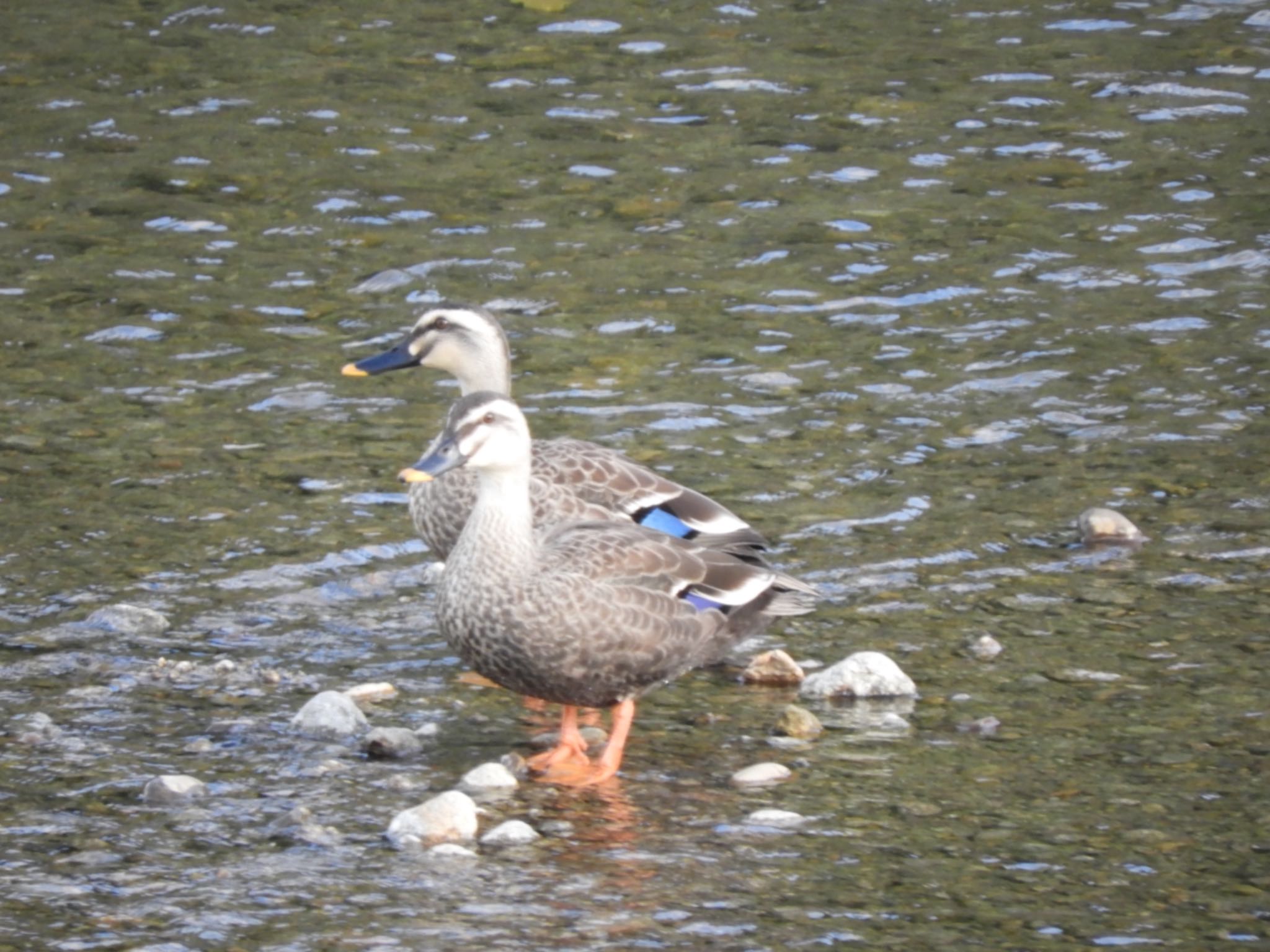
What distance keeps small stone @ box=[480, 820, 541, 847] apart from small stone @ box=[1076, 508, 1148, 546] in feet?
11.7

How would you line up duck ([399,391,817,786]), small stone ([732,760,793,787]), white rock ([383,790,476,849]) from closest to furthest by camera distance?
1. white rock ([383,790,476,849])
2. small stone ([732,760,793,787])
3. duck ([399,391,817,786])

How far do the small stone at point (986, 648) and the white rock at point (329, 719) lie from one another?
245 cm

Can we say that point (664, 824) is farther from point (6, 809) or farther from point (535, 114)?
point (535, 114)

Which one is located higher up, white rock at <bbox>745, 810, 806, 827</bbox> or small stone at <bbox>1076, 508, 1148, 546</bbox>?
white rock at <bbox>745, 810, 806, 827</bbox>

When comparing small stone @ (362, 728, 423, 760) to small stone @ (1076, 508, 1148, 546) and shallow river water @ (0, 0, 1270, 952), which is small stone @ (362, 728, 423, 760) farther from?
small stone @ (1076, 508, 1148, 546)

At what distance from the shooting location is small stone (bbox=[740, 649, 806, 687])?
7.59 metres

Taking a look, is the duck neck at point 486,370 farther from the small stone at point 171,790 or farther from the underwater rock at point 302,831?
the underwater rock at point 302,831

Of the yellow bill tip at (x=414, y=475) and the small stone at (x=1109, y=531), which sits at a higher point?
the yellow bill tip at (x=414, y=475)

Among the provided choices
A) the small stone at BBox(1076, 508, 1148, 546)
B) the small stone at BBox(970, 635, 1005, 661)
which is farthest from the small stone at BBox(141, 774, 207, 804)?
the small stone at BBox(1076, 508, 1148, 546)

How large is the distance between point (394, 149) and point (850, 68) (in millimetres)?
3924

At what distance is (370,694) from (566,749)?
0.86 m

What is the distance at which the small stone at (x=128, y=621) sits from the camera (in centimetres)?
789

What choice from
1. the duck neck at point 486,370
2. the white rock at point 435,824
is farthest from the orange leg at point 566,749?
the duck neck at point 486,370

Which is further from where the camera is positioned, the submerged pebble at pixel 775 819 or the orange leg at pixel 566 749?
the orange leg at pixel 566 749
